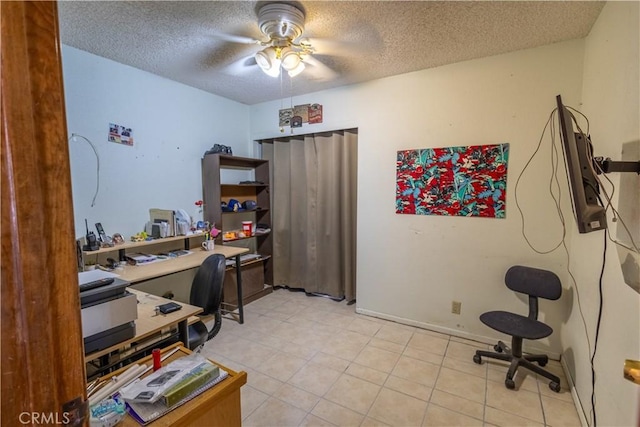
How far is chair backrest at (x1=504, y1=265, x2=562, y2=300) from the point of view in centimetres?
222

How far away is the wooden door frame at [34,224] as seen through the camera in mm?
422

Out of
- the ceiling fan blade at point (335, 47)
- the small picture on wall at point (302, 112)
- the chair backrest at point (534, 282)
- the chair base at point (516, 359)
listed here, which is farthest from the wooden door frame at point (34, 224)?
the small picture on wall at point (302, 112)

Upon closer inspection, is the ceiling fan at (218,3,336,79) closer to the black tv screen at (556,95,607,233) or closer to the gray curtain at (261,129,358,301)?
the gray curtain at (261,129,358,301)

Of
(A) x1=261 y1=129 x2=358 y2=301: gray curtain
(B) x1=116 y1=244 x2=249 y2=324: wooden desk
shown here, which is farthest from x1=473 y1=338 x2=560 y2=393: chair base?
(B) x1=116 y1=244 x2=249 y2=324: wooden desk

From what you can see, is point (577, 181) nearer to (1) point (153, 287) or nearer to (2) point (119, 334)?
(2) point (119, 334)

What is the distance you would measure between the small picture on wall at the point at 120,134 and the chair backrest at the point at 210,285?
56.4 inches

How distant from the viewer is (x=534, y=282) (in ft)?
7.57

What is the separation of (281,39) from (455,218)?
6.94 feet

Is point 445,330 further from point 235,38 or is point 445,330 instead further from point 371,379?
point 235,38

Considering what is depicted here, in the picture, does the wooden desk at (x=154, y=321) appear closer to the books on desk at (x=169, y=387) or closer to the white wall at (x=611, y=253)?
the books on desk at (x=169, y=387)

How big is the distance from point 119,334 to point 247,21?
2.01m

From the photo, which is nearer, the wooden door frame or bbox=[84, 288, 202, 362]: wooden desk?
the wooden door frame

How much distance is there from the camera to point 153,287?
9.61 ft

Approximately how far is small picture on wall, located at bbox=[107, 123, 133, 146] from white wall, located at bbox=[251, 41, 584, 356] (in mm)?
1896
